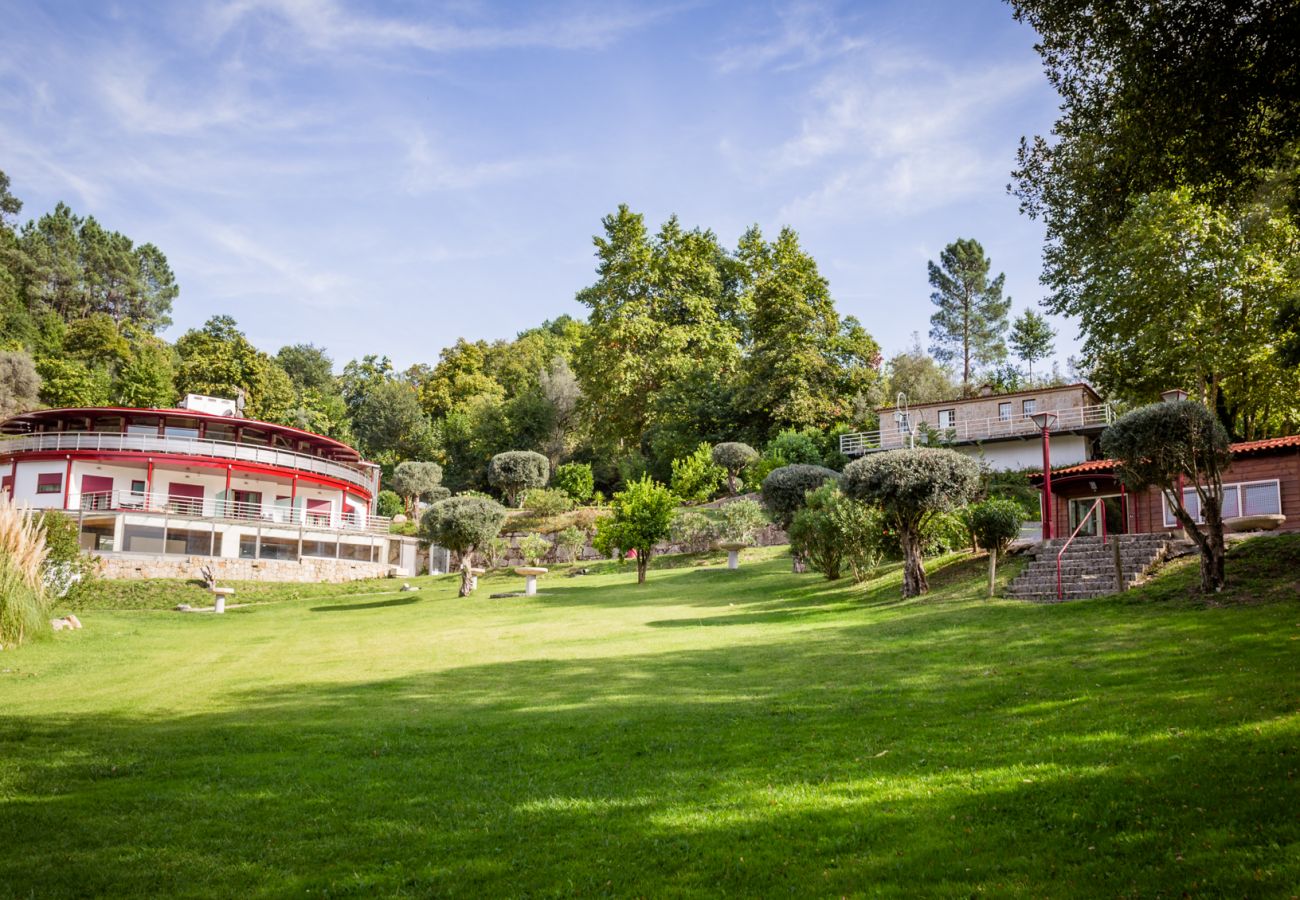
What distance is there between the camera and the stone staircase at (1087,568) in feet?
52.3

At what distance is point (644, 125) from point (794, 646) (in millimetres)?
10450

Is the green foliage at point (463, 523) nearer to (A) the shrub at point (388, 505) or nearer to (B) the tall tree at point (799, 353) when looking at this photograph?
(B) the tall tree at point (799, 353)

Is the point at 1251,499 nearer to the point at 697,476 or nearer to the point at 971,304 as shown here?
the point at 697,476

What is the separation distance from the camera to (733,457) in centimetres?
4184

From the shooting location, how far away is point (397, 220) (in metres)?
22.2

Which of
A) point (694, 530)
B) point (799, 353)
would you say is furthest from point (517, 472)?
point (799, 353)

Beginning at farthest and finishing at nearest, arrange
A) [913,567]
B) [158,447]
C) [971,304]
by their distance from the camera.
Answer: [971,304] < [158,447] < [913,567]

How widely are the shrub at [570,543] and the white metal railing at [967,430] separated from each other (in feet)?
45.9

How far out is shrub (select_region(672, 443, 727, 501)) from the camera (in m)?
41.2

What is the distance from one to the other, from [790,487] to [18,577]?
2019 cm

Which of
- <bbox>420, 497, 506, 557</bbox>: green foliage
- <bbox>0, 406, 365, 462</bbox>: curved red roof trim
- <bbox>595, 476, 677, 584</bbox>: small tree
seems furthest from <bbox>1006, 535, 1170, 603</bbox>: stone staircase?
<bbox>0, 406, 365, 462</bbox>: curved red roof trim

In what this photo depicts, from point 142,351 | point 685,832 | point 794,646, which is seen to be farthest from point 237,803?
point 142,351

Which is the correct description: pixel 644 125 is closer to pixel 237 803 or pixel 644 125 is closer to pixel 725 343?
pixel 237 803

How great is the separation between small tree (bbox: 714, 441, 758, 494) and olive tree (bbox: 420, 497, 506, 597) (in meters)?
16.2
